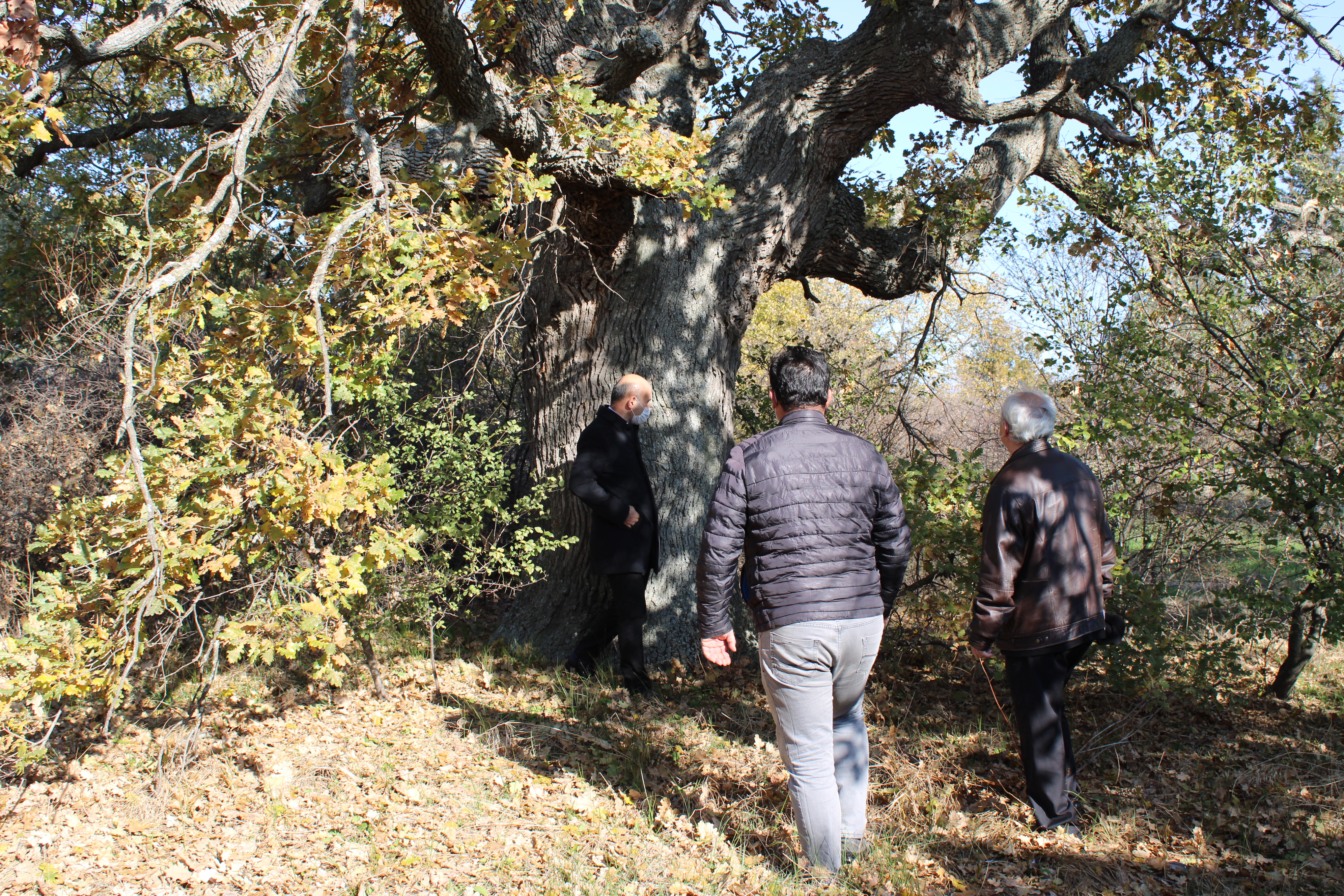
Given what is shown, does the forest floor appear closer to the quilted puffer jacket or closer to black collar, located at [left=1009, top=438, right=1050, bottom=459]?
the quilted puffer jacket

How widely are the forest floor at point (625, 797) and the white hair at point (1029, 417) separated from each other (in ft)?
5.25

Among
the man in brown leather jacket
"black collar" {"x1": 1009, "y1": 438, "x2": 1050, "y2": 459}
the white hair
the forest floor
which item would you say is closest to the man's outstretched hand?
the forest floor

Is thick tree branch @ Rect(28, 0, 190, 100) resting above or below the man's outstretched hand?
above

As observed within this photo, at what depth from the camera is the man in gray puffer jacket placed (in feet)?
9.24

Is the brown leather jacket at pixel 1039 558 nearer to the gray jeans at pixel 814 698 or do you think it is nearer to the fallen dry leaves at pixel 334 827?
the gray jeans at pixel 814 698

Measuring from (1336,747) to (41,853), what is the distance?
231 inches

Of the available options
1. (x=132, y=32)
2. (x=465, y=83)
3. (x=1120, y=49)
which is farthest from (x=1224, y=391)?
(x=132, y=32)

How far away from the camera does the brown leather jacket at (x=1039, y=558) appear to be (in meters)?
3.30

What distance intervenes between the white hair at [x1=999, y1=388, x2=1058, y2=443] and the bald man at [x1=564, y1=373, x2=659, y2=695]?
82.4 inches

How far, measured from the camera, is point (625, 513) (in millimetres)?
4707

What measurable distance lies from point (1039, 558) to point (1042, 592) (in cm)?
14

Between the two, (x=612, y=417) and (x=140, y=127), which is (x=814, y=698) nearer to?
(x=612, y=417)

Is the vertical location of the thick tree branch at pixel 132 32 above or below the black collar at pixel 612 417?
above

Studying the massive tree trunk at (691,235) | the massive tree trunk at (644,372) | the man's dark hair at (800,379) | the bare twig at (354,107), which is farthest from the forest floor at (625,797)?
the bare twig at (354,107)
